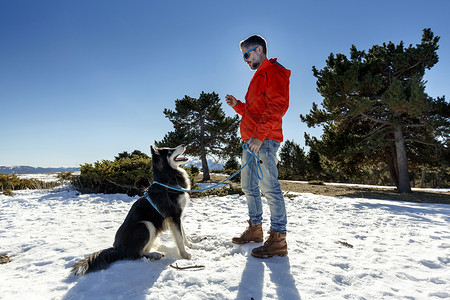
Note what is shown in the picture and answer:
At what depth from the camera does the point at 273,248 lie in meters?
2.58

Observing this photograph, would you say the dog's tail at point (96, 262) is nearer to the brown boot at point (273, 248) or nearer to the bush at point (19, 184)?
the brown boot at point (273, 248)

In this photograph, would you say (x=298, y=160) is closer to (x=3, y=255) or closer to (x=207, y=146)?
(x=207, y=146)

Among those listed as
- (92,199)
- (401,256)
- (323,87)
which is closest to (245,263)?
(401,256)

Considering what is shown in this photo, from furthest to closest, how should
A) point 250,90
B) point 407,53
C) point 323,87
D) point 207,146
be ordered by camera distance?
1. point 207,146
2. point 323,87
3. point 407,53
4. point 250,90

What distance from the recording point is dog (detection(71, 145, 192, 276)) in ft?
7.63

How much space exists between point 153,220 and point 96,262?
0.69 m

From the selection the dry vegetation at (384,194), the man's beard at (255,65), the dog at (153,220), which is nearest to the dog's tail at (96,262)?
the dog at (153,220)

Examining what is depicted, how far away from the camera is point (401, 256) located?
8.68 ft

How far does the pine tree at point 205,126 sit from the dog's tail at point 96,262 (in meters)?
16.5

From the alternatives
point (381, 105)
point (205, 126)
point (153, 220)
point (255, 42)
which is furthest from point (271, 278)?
point (205, 126)

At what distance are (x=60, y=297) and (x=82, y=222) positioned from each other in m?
3.14

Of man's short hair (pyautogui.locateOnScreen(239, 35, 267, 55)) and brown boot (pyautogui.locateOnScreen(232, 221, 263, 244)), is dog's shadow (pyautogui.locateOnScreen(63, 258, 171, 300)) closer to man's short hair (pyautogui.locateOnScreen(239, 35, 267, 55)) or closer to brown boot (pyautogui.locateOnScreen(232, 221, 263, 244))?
brown boot (pyautogui.locateOnScreen(232, 221, 263, 244))

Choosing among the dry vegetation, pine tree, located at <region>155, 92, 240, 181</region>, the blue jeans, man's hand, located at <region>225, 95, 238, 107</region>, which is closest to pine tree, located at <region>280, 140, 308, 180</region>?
pine tree, located at <region>155, 92, 240, 181</region>

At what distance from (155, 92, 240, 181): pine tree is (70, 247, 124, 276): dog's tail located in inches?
648
